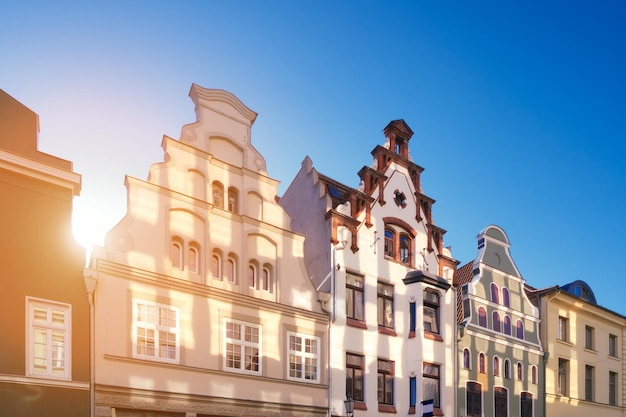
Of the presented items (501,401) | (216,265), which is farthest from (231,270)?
(501,401)

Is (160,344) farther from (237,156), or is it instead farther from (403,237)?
(403,237)

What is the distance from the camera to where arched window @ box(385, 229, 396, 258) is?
102 ft

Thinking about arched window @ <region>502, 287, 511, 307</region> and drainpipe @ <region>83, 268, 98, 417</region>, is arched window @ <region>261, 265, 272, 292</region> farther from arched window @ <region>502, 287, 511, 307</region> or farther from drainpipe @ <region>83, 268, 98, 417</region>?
arched window @ <region>502, 287, 511, 307</region>

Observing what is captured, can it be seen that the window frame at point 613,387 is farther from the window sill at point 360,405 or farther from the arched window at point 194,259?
the arched window at point 194,259

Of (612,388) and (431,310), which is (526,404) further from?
(612,388)

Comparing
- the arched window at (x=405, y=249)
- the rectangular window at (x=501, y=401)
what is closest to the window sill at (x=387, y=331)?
the arched window at (x=405, y=249)

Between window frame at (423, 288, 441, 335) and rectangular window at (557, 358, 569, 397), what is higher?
window frame at (423, 288, 441, 335)

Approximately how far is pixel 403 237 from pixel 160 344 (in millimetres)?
13622

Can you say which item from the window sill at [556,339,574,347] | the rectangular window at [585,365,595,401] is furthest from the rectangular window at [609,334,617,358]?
the window sill at [556,339,574,347]

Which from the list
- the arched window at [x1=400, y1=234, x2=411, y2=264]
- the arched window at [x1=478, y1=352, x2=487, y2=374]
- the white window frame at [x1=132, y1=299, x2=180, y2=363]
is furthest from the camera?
the arched window at [x1=478, y1=352, x2=487, y2=374]

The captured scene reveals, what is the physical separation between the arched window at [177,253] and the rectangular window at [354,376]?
327 inches

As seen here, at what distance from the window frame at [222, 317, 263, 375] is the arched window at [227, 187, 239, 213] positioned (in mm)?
4057

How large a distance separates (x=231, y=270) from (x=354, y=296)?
20.5 feet

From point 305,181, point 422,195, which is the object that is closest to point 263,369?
point 305,181
